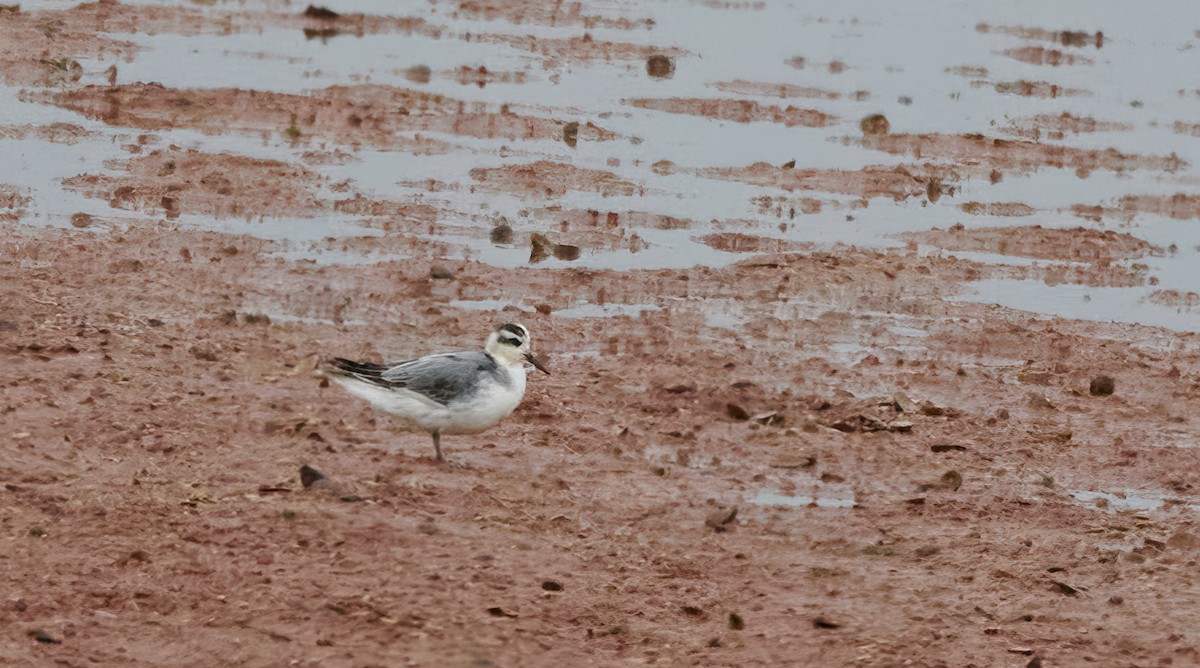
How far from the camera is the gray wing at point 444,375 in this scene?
981 cm

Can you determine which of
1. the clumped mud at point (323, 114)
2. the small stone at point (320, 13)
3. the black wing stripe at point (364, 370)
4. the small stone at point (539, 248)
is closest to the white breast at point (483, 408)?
the black wing stripe at point (364, 370)

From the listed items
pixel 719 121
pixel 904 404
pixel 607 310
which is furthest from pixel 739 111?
pixel 904 404

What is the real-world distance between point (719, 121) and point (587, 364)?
7.38m

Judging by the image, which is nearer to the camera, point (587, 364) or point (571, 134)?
point (587, 364)

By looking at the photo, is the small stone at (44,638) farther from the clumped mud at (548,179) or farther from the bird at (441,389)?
the clumped mud at (548,179)

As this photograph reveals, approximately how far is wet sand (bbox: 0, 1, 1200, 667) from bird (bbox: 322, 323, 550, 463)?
0.92ft

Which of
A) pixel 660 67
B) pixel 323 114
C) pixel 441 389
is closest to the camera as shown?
pixel 441 389

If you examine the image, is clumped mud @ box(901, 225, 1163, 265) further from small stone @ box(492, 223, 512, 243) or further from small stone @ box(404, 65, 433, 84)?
small stone @ box(404, 65, 433, 84)

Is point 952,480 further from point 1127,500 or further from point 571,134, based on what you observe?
point 571,134

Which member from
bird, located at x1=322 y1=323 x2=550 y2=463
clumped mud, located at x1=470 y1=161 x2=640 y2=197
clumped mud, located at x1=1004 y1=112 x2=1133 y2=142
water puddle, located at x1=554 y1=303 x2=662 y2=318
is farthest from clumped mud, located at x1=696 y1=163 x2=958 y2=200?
bird, located at x1=322 y1=323 x2=550 y2=463

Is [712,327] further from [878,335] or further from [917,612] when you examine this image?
[917,612]

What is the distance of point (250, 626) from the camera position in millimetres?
7941

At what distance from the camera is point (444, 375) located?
9867mm

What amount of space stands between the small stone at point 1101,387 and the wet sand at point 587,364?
0.13 meters
